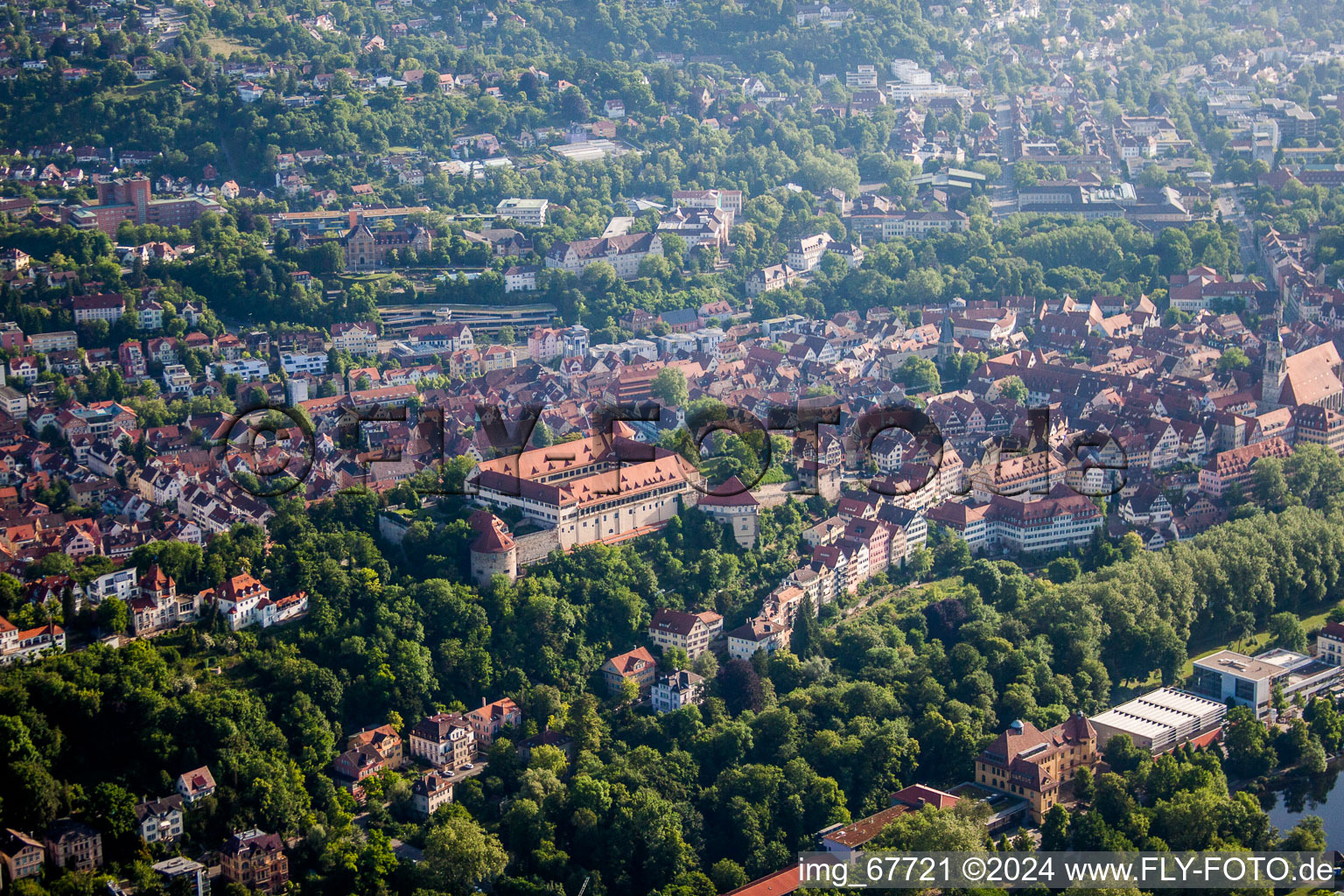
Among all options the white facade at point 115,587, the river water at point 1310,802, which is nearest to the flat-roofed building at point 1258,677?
the river water at point 1310,802

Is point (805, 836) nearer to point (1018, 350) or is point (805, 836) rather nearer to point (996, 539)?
point (996, 539)

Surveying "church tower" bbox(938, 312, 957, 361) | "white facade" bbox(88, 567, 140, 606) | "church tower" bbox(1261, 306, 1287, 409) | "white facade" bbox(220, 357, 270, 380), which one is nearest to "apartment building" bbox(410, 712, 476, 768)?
"white facade" bbox(88, 567, 140, 606)

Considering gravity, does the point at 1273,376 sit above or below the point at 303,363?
above

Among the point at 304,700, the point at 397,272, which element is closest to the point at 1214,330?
the point at 397,272

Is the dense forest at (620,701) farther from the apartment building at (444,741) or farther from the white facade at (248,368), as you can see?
the white facade at (248,368)

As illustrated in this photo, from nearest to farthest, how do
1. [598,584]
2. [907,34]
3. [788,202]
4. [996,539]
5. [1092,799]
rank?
[1092,799] → [598,584] → [996,539] → [788,202] → [907,34]

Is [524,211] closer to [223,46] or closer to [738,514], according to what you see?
[223,46]

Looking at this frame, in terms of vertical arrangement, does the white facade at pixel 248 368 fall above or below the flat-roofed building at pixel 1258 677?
above

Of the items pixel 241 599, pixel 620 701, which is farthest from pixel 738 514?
→ pixel 241 599

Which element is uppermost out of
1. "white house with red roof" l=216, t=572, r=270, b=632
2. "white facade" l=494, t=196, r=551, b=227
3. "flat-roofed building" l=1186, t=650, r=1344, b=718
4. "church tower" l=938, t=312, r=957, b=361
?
"white facade" l=494, t=196, r=551, b=227

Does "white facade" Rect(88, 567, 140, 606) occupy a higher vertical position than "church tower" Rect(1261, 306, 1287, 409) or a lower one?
lower

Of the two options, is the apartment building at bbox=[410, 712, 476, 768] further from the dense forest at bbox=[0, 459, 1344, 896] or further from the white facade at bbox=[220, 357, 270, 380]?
the white facade at bbox=[220, 357, 270, 380]
